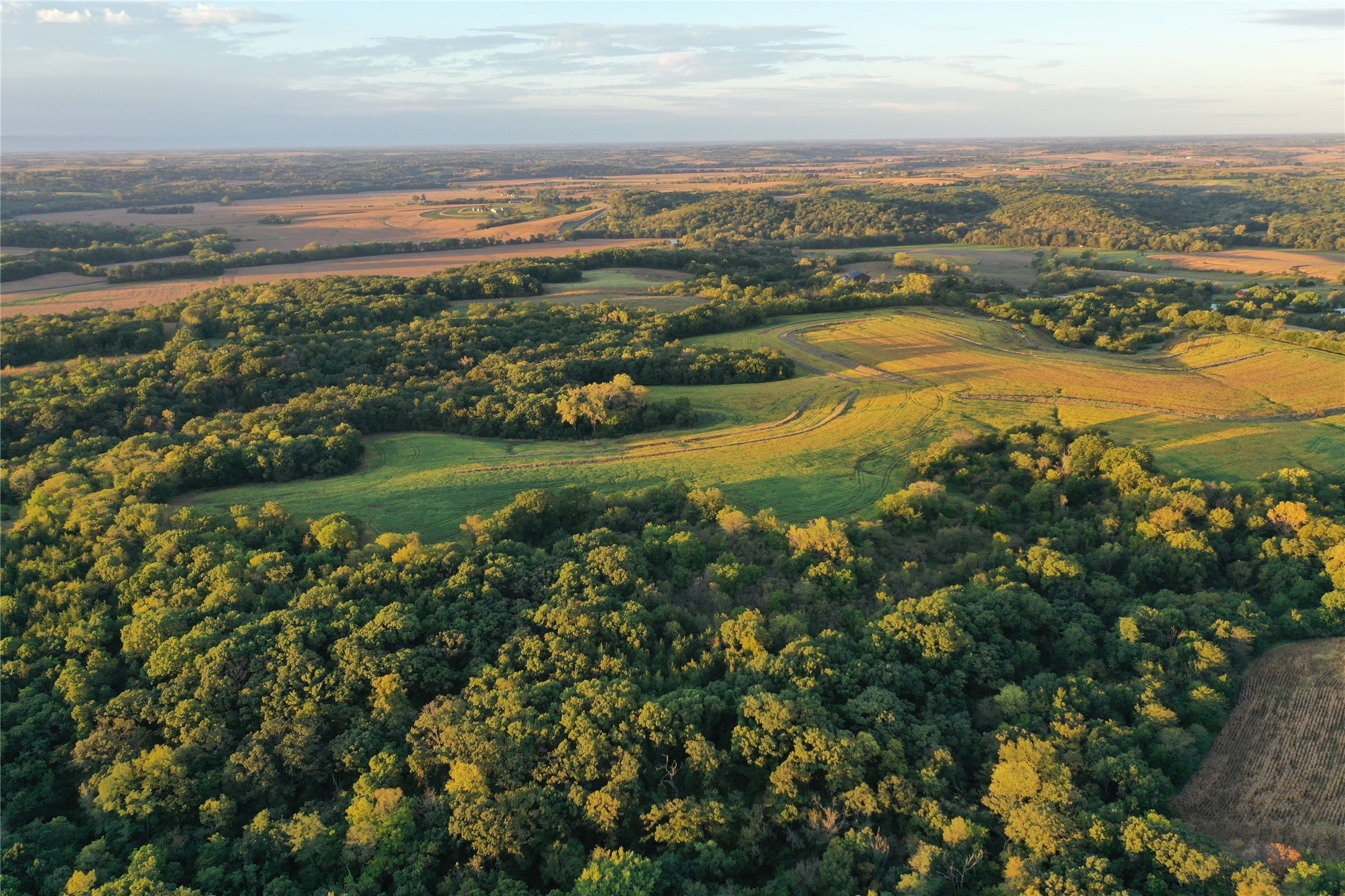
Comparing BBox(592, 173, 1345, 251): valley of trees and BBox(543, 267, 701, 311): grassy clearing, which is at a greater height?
BBox(592, 173, 1345, 251): valley of trees

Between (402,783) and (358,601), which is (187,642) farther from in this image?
(402,783)

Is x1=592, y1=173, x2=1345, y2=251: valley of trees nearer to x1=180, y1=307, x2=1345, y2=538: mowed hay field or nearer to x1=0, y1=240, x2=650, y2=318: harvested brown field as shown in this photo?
x1=0, y1=240, x2=650, y2=318: harvested brown field

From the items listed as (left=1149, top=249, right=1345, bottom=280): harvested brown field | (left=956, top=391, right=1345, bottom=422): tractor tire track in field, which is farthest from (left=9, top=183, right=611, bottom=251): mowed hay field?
(left=1149, top=249, right=1345, bottom=280): harvested brown field

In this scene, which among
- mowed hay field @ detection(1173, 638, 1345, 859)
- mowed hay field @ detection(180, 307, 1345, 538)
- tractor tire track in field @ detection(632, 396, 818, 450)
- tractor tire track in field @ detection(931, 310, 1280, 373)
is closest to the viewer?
mowed hay field @ detection(1173, 638, 1345, 859)

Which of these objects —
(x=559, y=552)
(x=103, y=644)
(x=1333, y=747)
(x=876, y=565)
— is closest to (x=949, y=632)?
(x=876, y=565)

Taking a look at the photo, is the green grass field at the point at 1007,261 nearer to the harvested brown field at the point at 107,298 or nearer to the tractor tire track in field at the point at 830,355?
the tractor tire track in field at the point at 830,355

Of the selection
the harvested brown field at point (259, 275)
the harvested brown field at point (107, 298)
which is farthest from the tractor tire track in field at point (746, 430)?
the harvested brown field at point (107, 298)

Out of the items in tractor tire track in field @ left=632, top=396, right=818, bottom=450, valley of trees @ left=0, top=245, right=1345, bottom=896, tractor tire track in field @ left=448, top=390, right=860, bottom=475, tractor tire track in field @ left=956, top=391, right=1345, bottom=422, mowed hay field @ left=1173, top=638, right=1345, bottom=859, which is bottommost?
mowed hay field @ left=1173, top=638, right=1345, bottom=859

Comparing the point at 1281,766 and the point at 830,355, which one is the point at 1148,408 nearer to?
the point at 830,355
